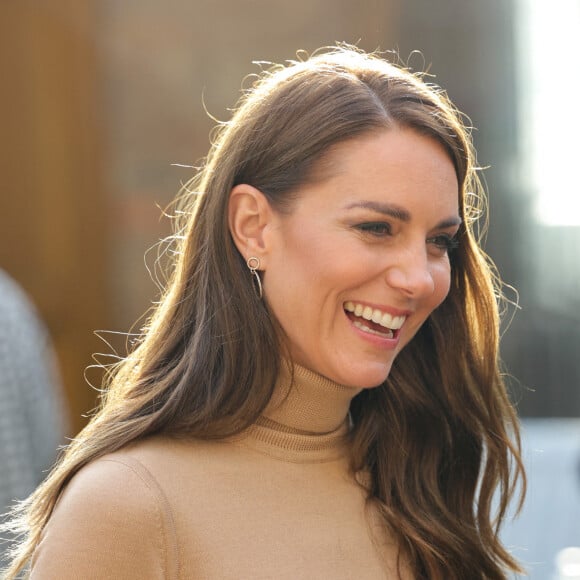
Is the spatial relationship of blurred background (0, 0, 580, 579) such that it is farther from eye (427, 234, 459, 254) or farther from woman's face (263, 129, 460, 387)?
woman's face (263, 129, 460, 387)

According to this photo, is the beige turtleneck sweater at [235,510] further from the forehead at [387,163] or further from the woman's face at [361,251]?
the forehead at [387,163]

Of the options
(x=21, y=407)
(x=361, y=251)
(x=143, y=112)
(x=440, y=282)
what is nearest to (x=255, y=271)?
(x=361, y=251)

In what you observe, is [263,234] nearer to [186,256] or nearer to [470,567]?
[186,256]

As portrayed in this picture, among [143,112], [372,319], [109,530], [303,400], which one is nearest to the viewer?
[109,530]

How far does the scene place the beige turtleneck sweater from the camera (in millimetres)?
1880

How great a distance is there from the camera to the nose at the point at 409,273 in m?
2.12

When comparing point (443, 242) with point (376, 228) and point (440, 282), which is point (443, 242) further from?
point (376, 228)

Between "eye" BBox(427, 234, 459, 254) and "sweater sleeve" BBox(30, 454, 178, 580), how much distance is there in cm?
68

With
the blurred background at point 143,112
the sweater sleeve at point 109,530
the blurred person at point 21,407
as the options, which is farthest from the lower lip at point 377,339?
the blurred background at point 143,112

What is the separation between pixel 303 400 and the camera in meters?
2.27

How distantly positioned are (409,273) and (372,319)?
0.36 feet

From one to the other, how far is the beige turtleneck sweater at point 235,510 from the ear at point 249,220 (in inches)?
9.9

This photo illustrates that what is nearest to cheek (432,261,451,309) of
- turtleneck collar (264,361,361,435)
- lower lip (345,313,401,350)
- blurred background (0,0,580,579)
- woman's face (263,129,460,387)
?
woman's face (263,129,460,387)

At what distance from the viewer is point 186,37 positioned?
4938 mm
